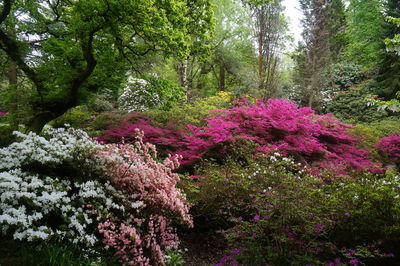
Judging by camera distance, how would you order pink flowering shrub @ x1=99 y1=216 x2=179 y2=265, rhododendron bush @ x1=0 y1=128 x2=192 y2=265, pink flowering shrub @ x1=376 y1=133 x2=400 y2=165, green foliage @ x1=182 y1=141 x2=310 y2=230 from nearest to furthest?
rhododendron bush @ x1=0 y1=128 x2=192 y2=265 → pink flowering shrub @ x1=99 y1=216 x2=179 y2=265 → green foliage @ x1=182 y1=141 x2=310 y2=230 → pink flowering shrub @ x1=376 y1=133 x2=400 y2=165

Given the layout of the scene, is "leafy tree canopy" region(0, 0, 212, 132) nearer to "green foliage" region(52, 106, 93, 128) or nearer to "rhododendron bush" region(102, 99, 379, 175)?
"rhododendron bush" region(102, 99, 379, 175)

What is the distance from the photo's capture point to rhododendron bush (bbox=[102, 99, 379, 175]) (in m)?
5.25

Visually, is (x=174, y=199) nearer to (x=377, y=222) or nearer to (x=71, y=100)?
(x=377, y=222)

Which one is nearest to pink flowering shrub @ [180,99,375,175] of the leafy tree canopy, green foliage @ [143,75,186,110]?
green foliage @ [143,75,186,110]

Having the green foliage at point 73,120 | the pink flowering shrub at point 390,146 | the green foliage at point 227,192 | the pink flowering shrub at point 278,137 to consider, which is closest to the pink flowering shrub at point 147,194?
the green foliage at point 227,192

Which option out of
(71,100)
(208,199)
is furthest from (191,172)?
(71,100)

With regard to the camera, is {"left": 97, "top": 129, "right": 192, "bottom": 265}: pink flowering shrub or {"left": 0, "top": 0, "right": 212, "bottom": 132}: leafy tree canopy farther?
{"left": 0, "top": 0, "right": 212, "bottom": 132}: leafy tree canopy

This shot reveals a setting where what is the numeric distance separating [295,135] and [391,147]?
14.9ft

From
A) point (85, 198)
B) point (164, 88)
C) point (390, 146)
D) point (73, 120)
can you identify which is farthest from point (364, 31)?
point (85, 198)

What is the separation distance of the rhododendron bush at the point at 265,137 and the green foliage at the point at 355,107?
28.1 ft

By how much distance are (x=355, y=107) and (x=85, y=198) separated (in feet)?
52.4

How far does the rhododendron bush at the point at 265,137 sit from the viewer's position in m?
5.25

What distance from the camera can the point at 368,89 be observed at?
1482 centimetres

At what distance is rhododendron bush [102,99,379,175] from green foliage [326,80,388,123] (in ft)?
28.1
